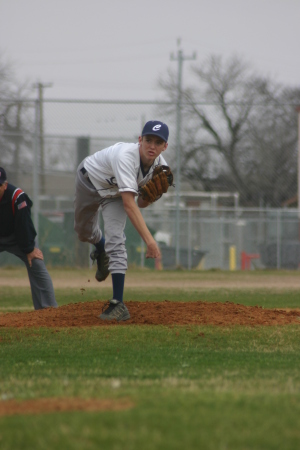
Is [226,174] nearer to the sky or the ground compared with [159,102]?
nearer to the ground

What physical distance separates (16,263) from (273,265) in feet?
22.8

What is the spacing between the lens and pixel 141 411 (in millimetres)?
2959

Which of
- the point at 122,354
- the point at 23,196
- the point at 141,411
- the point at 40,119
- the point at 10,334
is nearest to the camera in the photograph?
the point at 141,411

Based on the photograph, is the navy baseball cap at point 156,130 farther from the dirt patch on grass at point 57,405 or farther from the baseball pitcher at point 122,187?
the dirt patch on grass at point 57,405

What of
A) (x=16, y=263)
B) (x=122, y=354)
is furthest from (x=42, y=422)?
(x=16, y=263)

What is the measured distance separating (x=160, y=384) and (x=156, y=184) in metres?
3.03

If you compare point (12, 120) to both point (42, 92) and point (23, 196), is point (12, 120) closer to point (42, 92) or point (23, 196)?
point (42, 92)

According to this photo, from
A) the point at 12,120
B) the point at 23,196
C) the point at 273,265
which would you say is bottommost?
the point at 273,265

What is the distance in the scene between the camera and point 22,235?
7422 millimetres

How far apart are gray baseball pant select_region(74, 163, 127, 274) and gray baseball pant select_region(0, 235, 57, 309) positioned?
59 centimetres

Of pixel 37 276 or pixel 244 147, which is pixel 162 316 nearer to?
pixel 37 276

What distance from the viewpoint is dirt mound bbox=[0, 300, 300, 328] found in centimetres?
660

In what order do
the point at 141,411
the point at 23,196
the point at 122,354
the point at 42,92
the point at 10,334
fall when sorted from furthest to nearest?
the point at 42,92 < the point at 23,196 < the point at 10,334 < the point at 122,354 < the point at 141,411

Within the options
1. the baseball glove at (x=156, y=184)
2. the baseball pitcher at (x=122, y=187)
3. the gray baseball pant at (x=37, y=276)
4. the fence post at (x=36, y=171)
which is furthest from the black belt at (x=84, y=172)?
the fence post at (x=36, y=171)
